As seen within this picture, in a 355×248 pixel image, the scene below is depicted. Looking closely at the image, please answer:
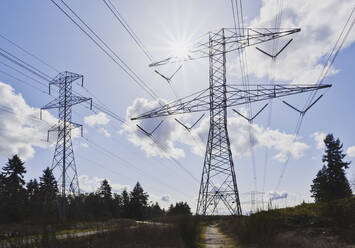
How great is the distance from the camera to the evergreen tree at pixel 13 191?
44.6 metres

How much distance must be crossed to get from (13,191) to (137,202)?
39.9m

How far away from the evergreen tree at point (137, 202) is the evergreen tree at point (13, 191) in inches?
1306

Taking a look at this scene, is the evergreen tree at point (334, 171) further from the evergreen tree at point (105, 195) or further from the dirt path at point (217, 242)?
the evergreen tree at point (105, 195)

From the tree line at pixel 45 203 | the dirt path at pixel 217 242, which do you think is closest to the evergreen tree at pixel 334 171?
the tree line at pixel 45 203

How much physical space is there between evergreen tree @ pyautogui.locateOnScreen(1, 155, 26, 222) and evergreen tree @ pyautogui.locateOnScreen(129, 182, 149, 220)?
33.2 metres

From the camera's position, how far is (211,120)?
2161 cm

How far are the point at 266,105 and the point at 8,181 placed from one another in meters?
50.7

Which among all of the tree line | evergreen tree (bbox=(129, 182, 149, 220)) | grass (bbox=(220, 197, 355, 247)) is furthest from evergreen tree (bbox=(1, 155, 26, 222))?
grass (bbox=(220, 197, 355, 247))

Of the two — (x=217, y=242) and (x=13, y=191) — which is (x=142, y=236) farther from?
(x=13, y=191)

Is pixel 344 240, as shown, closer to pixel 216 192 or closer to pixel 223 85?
pixel 216 192

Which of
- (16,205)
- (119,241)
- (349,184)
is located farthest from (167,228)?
(349,184)

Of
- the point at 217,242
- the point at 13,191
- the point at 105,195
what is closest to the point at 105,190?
the point at 105,195

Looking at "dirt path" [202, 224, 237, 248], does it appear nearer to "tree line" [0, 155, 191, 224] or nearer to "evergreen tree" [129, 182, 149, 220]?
"tree line" [0, 155, 191, 224]

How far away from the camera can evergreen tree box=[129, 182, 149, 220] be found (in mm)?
79706
